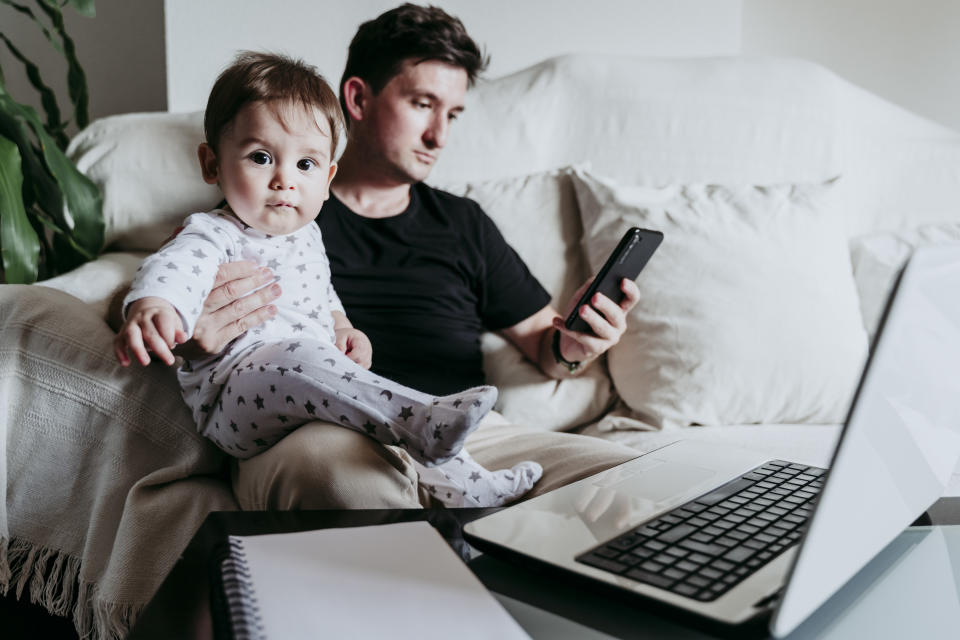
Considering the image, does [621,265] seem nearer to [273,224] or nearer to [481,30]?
[273,224]

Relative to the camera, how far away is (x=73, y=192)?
4.66 ft

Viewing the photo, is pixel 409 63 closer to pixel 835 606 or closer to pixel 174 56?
pixel 174 56

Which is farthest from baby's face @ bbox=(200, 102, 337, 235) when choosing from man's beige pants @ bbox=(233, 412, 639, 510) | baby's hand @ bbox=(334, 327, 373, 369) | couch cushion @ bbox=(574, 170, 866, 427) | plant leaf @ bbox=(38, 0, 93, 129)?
plant leaf @ bbox=(38, 0, 93, 129)

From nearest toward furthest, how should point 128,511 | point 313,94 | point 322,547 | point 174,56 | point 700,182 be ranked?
point 322,547 < point 128,511 < point 313,94 < point 700,182 < point 174,56

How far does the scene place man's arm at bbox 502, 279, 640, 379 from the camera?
4.10 feet

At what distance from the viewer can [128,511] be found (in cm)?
93

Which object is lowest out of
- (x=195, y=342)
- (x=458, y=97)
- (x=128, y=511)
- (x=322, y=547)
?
(x=128, y=511)

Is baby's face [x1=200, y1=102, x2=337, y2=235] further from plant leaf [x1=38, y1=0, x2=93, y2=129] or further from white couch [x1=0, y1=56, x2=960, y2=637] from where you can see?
plant leaf [x1=38, y1=0, x2=93, y2=129]

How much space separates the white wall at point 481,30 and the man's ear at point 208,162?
856 mm

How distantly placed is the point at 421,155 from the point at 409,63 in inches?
6.8

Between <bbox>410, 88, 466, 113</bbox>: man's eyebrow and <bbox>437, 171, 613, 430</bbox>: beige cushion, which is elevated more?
<bbox>410, 88, 466, 113</bbox>: man's eyebrow

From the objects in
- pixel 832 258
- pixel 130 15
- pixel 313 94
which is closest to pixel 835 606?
pixel 313 94

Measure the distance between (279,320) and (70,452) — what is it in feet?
1.00

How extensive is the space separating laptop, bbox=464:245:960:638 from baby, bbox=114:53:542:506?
0.20 m
